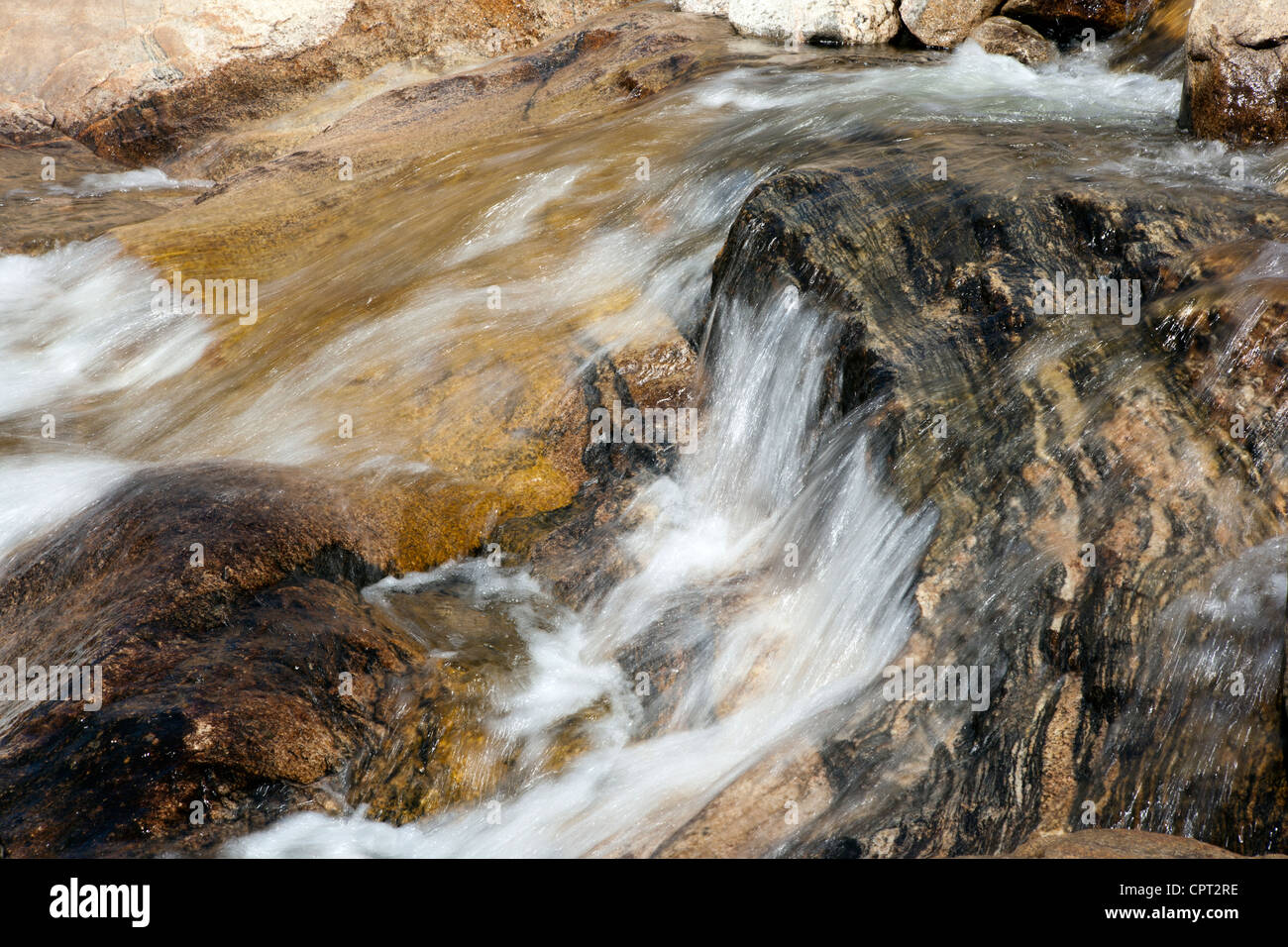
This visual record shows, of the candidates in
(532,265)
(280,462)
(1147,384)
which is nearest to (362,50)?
(532,265)

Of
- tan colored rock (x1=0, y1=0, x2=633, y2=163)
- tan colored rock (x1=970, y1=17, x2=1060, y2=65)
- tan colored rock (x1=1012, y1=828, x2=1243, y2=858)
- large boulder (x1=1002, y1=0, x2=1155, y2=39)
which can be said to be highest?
large boulder (x1=1002, y1=0, x2=1155, y2=39)

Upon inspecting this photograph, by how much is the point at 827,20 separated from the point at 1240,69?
469cm

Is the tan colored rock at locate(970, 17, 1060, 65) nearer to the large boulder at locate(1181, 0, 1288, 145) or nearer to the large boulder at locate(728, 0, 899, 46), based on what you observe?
the large boulder at locate(728, 0, 899, 46)

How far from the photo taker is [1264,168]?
19.5 feet

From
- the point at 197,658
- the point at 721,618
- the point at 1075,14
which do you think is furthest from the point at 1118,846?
the point at 1075,14

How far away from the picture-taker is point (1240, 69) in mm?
6379

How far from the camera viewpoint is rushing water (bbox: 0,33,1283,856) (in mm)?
4566

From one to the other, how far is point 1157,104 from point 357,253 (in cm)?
618

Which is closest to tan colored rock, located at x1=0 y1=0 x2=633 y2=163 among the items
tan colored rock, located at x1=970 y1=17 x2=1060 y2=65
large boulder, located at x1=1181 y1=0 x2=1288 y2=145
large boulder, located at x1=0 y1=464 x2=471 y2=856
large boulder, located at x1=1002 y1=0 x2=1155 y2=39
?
tan colored rock, located at x1=970 y1=17 x2=1060 y2=65

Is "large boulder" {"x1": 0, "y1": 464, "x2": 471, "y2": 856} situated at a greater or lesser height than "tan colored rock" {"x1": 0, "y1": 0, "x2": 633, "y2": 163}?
lesser

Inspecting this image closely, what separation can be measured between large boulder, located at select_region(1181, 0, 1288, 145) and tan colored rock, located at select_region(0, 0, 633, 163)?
29.8 feet

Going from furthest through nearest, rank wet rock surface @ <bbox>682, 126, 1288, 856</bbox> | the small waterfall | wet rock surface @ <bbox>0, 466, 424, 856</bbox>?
the small waterfall → wet rock surface @ <bbox>0, 466, 424, 856</bbox> → wet rock surface @ <bbox>682, 126, 1288, 856</bbox>

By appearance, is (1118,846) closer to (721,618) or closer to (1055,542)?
(1055,542)

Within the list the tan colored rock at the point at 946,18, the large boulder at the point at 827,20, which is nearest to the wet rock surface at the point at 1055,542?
the tan colored rock at the point at 946,18
